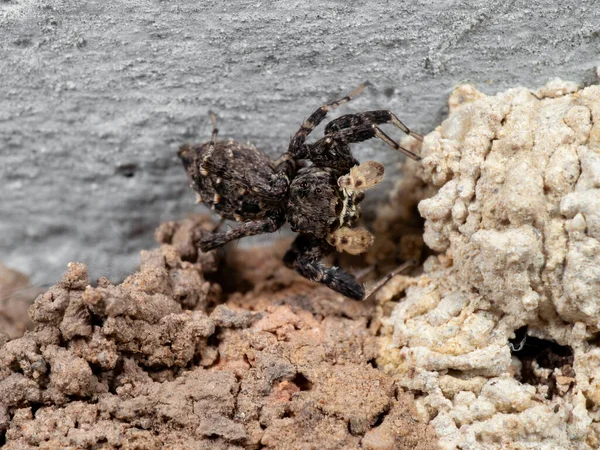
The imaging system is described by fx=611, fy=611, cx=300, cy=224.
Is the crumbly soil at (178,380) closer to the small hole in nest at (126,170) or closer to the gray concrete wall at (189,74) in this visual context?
the gray concrete wall at (189,74)

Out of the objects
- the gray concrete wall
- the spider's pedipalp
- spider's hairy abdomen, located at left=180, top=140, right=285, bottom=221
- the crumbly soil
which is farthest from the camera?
spider's hairy abdomen, located at left=180, top=140, right=285, bottom=221

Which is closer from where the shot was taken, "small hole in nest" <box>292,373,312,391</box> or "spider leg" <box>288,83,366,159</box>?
"small hole in nest" <box>292,373,312,391</box>

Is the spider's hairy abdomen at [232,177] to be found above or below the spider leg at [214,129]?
below

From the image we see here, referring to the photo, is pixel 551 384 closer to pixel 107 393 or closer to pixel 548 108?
pixel 548 108

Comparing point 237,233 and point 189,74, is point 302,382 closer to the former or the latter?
point 237,233

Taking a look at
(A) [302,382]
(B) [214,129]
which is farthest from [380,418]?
(B) [214,129]

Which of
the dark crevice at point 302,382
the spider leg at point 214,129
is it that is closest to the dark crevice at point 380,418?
the dark crevice at point 302,382

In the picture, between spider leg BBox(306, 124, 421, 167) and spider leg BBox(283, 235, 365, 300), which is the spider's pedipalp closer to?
spider leg BBox(306, 124, 421, 167)

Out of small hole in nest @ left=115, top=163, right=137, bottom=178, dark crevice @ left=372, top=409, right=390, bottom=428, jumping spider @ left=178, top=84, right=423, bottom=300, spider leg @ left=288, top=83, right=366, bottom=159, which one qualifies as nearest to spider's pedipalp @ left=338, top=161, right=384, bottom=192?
jumping spider @ left=178, top=84, right=423, bottom=300
